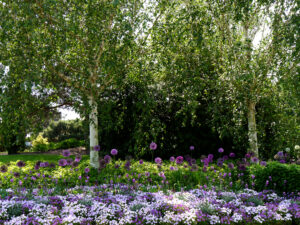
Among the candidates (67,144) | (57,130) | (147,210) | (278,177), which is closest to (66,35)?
(147,210)

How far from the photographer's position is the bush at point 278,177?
480 cm

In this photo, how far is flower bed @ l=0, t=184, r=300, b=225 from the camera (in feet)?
11.2

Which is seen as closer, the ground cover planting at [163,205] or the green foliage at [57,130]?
the ground cover planting at [163,205]

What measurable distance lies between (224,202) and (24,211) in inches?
119

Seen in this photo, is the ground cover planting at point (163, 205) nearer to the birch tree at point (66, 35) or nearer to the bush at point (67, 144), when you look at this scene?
the birch tree at point (66, 35)

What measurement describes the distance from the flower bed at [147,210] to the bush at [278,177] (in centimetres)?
49

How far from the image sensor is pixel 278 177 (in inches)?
197

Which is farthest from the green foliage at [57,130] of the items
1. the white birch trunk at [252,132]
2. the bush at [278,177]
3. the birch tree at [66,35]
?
the bush at [278,177]

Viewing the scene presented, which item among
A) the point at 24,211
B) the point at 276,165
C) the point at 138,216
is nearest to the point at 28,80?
the point at 24,211

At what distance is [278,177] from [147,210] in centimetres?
288

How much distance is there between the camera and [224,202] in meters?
4.05

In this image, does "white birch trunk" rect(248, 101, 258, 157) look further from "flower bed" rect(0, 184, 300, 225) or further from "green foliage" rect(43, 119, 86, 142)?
"green foliage" rect(43, 119, 86, 142)

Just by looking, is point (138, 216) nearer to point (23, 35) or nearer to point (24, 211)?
point (24, 211)

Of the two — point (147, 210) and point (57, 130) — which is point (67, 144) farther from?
point (147, 210)
